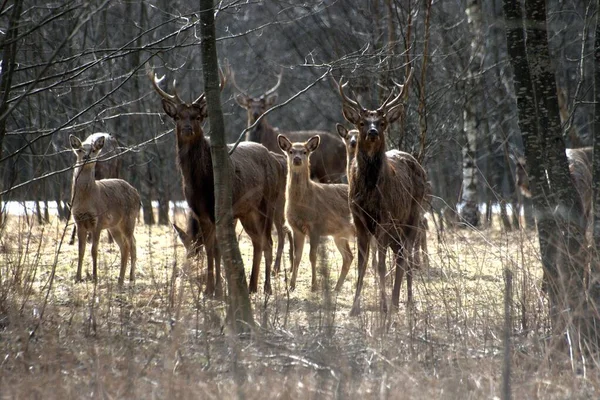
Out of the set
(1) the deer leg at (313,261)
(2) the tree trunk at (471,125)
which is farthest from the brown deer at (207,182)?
(2) the tree trunk at (471,125)

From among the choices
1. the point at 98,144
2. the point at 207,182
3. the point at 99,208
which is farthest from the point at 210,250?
the point at 98,144

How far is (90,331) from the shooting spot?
6.99 metres

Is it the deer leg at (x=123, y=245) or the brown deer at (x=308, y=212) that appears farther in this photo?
the brown deer at (x=308, y=212)

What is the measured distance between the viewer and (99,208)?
1150 cm

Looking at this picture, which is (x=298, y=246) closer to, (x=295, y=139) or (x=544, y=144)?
(x=544, y=144)

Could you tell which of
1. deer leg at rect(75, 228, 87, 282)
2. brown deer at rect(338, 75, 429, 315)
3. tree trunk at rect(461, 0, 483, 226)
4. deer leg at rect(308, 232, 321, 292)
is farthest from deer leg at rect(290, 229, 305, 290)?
tree trunk at rect(461, 0, 483, 226)

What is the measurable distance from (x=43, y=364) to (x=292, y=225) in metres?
6.24

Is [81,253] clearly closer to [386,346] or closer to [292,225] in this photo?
[292,225]

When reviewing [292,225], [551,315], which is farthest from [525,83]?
[292,225]

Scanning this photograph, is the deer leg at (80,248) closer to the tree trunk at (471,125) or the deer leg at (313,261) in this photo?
the deer leg at (313,261)

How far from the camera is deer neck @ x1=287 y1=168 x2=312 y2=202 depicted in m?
11.8

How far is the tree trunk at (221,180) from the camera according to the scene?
709 cm

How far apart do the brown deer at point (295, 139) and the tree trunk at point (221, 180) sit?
9939mm

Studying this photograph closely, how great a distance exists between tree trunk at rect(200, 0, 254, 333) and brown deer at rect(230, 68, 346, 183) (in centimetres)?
994
